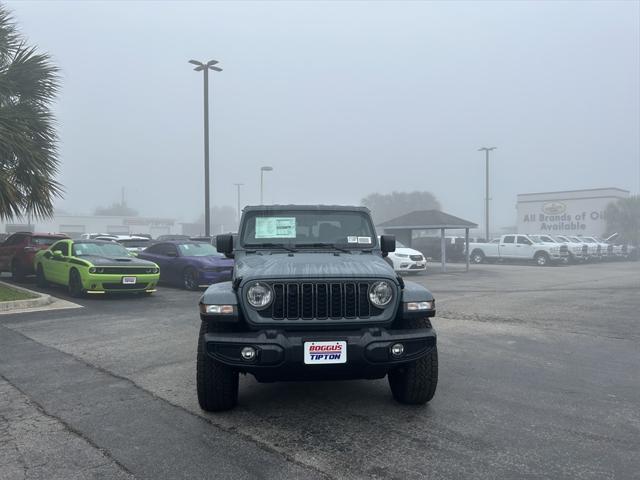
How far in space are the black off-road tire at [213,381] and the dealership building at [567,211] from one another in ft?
167

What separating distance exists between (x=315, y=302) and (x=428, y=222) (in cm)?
1902

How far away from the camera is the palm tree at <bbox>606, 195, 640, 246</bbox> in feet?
146

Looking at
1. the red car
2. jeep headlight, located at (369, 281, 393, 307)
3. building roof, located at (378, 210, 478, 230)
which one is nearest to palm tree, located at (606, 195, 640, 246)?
building roof, located at (378, 210, 478, 230)

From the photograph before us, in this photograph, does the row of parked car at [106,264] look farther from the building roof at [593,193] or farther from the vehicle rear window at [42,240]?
the building roof at [593,193]

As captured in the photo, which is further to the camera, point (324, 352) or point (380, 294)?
point (380, 294)

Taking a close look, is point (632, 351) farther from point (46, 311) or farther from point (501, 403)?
point (46, 311)

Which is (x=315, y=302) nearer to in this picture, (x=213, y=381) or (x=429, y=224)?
(x=213, y=381)

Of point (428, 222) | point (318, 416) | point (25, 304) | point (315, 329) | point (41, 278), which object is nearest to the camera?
point (315, 329)

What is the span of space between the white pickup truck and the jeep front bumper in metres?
26.2

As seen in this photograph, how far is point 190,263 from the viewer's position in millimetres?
13742

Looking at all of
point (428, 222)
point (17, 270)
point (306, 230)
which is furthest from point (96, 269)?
point (428, 222)

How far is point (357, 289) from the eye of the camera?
4246mm

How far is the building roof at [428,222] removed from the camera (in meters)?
22.1

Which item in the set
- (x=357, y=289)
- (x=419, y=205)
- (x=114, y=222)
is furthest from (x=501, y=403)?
(x=114, y=222)
